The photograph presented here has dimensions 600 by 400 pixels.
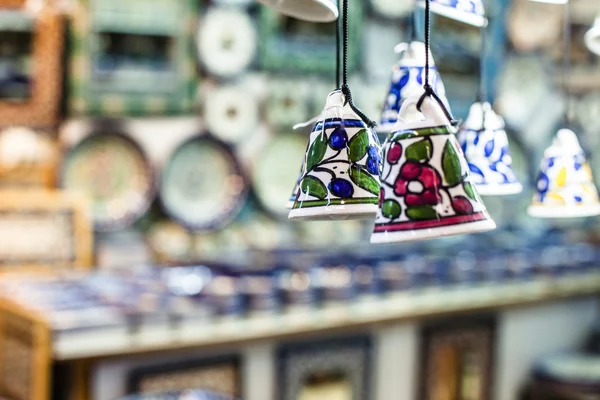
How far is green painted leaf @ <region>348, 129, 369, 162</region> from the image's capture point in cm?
134

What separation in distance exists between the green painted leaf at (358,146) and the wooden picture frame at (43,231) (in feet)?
8.41

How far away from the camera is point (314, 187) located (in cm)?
134

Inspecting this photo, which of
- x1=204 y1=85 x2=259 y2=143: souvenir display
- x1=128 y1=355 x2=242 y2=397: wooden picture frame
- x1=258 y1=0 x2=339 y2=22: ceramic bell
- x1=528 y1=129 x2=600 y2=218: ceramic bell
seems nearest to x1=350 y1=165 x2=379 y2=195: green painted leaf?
x1=258 y1=0 x2=339 y2=22: ceramic bell

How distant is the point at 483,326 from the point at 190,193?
66.1 inches

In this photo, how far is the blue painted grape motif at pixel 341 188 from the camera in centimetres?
133

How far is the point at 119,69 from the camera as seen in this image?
396 centimetres

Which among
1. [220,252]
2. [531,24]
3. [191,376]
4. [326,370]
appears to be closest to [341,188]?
[191,376]

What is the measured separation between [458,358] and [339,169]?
299 centimetres

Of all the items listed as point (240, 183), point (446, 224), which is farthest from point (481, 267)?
point (446, 224)

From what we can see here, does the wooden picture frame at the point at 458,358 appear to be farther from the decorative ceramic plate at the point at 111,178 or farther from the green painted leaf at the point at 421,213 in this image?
the green painted leaf at the point at 421,213

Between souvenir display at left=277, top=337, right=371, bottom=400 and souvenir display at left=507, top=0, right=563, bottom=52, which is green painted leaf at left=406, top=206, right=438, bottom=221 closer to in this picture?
souvenir display at left=277, top=337, right=371, bottom=400

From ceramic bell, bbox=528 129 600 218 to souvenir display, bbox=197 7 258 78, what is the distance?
2690 millimetres

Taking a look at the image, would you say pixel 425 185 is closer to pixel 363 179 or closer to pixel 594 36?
pixel 363 179

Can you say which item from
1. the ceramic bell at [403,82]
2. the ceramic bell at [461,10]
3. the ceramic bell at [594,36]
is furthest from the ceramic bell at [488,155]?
the ceramic bell at [594,36]
